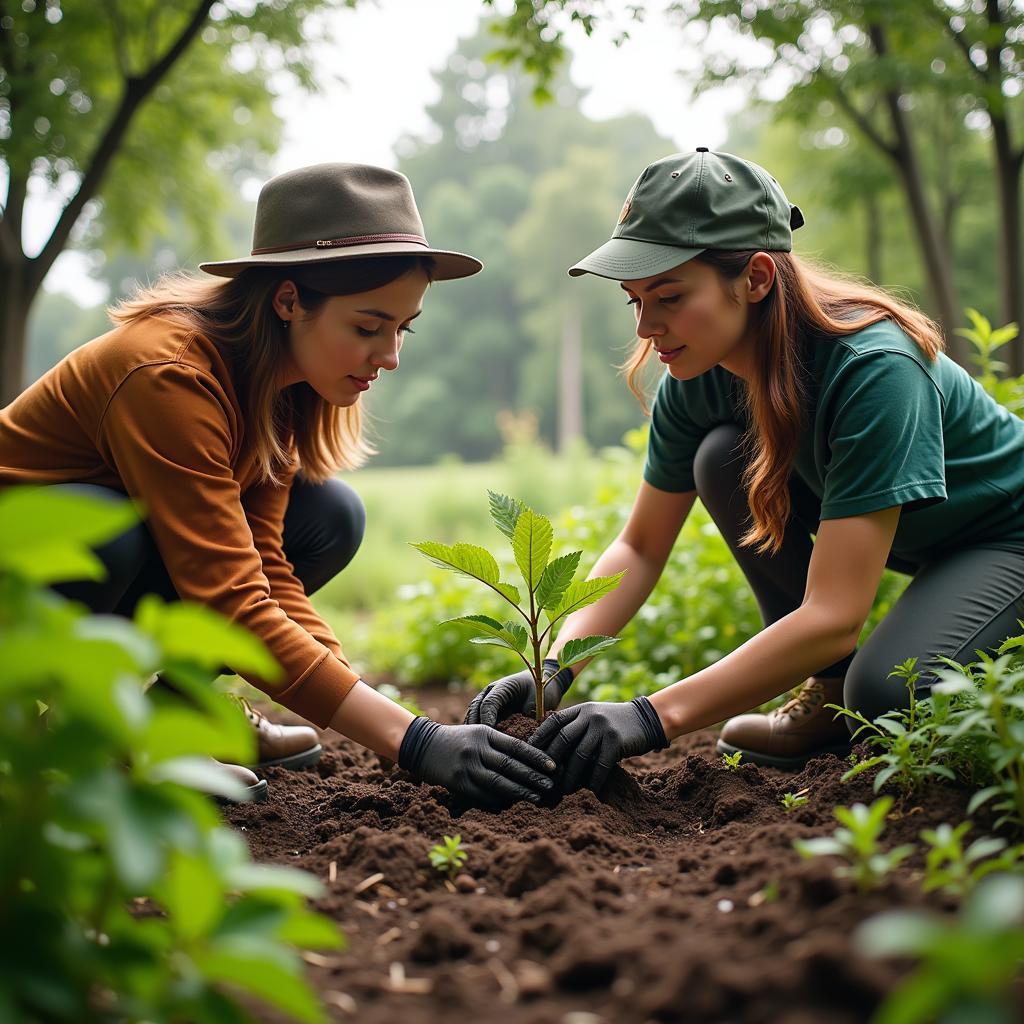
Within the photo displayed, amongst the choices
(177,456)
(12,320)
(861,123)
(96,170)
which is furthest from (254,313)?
(861,123)

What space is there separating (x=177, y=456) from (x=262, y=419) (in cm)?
30

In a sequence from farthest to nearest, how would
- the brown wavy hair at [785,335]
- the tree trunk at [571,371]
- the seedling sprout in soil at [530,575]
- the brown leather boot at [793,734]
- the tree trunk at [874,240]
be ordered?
the tree trunk at [571,371]
the tree trunk at [874,240]
the brown leather boot at [793,734]
the brown wavy hair at [785,335]
the seedling sprout in soil at [530,575]

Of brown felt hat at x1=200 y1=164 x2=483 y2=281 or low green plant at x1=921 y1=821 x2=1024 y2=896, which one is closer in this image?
low green plant at x1=921 y1=821 x2=1024 y2=896

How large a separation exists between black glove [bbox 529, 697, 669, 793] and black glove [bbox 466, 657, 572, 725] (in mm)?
175

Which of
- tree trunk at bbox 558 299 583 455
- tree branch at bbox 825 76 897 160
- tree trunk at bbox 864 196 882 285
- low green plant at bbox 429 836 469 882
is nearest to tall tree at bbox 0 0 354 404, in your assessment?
tree branch at bbox 825 76 897 160

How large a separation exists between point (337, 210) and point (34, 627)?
1.54 m

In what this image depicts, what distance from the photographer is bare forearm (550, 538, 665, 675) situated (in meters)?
2.53

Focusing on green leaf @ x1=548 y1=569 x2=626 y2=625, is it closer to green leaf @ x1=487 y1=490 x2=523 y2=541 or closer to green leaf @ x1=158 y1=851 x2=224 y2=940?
green leaf @ x1=487 y1=490 x2=523 y2=541

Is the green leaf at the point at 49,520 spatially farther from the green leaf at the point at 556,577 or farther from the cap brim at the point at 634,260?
the cap brim at the point at 634,260

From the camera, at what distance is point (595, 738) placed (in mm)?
1971

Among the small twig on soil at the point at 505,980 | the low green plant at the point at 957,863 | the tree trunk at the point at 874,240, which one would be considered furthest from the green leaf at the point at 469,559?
the tree trunk at the point at 874,240

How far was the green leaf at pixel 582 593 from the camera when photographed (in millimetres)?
2047

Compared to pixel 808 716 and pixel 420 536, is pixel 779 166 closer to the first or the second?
pixel 420 536

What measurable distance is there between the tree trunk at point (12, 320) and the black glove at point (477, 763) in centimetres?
485
